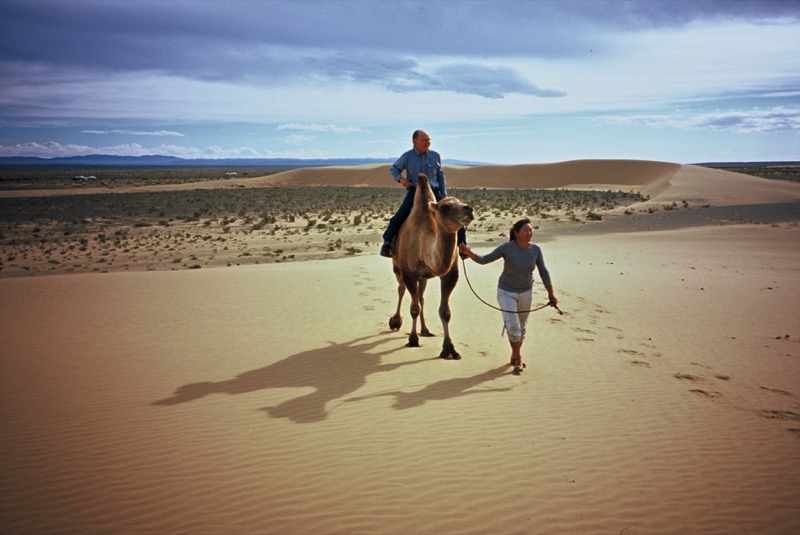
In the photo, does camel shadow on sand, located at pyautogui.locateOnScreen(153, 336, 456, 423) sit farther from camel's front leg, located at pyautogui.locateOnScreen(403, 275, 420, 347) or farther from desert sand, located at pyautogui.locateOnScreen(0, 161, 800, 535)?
camel's front leg, located at pyautogui.locateOnScreen(403, 275, 420, 347)

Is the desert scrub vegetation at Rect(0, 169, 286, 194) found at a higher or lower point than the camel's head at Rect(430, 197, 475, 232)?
higher

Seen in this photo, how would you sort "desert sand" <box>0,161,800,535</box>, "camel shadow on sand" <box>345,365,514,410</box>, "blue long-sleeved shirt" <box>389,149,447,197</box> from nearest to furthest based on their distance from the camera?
1. "desert sand" <box>0,161,800,535</box>
2. "camel shadow on sand" <box>345,365,514,410</box>
3. "blue long-sleeved shirt" <box>389,149,447,197</box>

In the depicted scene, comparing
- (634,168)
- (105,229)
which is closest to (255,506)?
(105,229)

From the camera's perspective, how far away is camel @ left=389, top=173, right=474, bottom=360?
601 centimetres

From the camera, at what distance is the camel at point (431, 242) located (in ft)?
19.7

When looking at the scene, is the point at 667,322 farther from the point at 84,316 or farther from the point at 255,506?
the point at 84,316

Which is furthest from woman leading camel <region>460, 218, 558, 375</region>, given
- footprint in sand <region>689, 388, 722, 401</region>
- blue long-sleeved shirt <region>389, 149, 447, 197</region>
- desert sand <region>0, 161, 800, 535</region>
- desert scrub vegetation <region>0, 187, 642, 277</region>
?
desert scrub vegetation <region>0, 187, 642, 277</region>

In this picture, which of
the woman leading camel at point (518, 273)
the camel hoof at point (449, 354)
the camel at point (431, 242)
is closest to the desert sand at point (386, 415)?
the camel hoof at point (449, 354)

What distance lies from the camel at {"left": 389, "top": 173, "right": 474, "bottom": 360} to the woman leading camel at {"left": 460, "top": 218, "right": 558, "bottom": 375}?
1.35ft

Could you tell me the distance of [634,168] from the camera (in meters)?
83.1

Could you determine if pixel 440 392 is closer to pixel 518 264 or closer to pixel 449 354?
pixel 449 354

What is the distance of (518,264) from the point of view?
6043 millimetres

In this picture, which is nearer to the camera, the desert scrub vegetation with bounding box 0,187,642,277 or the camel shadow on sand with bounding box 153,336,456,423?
the camel shadow on sand with bounding box 153,336,456,423

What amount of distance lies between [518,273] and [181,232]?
75.6 ft
